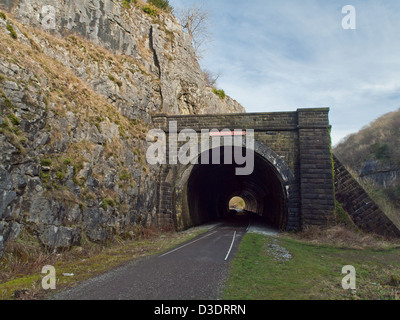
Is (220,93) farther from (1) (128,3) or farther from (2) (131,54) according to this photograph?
(2) (131,54)

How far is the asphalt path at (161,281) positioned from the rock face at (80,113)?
2839 millimetres

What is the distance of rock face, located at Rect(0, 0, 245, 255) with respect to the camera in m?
7.70

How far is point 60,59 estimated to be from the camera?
13.1 metres

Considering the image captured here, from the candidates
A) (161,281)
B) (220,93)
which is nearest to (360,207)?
(161,281)

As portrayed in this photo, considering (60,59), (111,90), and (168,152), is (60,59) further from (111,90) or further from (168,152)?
(168,152)

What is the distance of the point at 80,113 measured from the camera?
36.3 feet

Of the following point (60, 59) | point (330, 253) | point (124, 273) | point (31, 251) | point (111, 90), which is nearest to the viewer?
point (124, 273)

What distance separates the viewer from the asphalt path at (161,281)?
4.80 m

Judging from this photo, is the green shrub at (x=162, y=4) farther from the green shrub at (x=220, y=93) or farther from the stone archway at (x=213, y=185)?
the stone archway at (x=213, y=185)

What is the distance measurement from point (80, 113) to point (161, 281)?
8231 millimetres

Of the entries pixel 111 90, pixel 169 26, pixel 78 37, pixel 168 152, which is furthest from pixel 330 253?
pixel 169 26

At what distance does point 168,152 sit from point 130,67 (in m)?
6.09

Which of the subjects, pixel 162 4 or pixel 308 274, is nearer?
pixel 308 274

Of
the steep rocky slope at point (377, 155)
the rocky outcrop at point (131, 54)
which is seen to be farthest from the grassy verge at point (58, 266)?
the steep rocky slope at point (377, 155)
